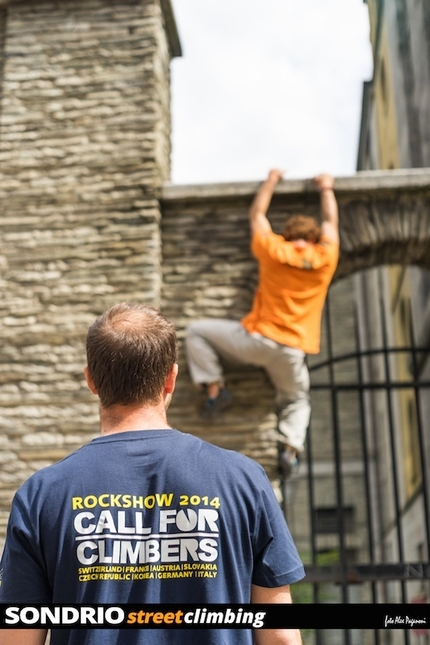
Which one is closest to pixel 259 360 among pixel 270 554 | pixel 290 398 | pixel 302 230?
pixel 290 398

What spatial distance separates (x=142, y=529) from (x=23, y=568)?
272mm

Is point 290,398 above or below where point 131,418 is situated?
above

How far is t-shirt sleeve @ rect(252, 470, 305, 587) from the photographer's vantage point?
172 centimetres

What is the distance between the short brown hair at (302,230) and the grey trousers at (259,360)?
2.54 feet

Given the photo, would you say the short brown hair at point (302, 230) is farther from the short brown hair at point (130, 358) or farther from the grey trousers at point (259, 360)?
Result: the short brown hair at point (130, 358)

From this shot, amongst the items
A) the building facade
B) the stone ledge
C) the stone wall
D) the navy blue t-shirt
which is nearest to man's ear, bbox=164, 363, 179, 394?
the navy blue t-shirt

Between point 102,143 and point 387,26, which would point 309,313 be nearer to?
point 102,143

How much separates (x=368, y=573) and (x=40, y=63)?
5025 mm

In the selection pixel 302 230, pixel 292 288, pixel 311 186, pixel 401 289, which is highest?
pixel 401 289

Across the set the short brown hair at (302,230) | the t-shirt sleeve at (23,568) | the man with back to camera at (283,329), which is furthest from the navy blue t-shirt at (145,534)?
the short brown hair at (302,230)

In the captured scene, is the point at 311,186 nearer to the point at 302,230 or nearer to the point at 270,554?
the point at 302,230

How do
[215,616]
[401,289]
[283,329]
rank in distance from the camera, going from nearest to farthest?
[215,616] < [283,329] < [401,289]

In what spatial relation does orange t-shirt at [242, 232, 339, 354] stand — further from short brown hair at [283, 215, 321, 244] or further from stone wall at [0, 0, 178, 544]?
stone wall at [0, 0, 178, 544]

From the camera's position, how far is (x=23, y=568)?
65.3 inches
